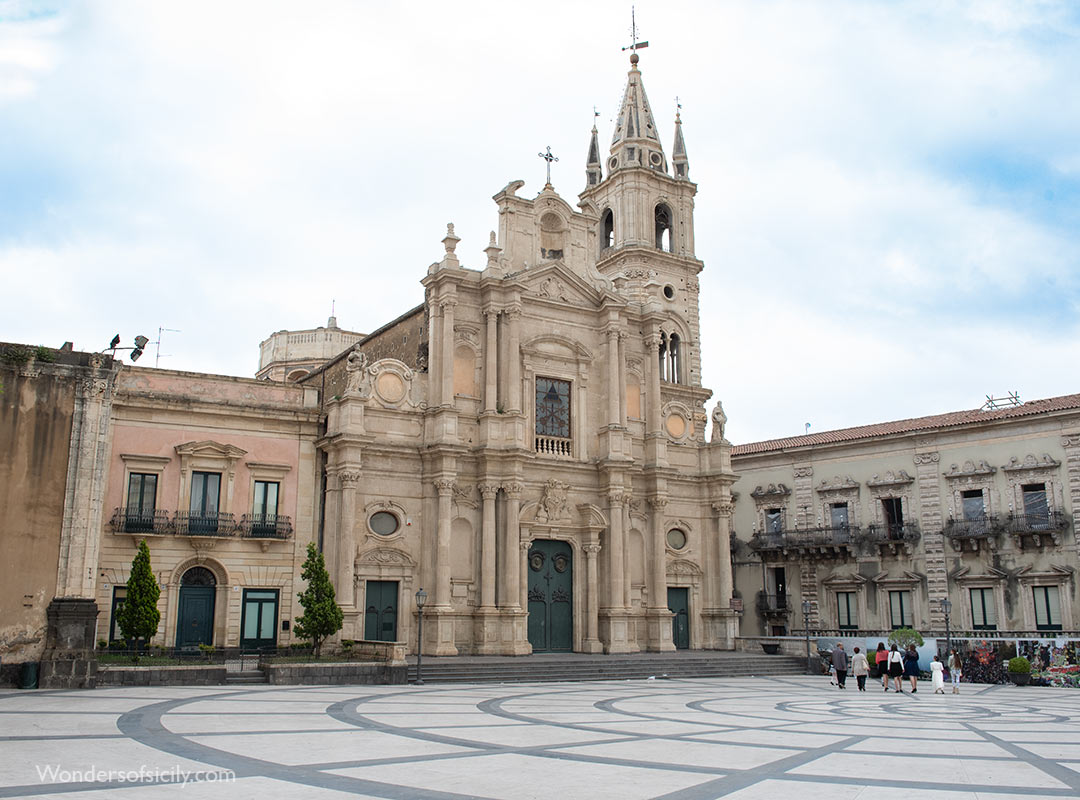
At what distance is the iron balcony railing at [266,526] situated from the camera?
102ft

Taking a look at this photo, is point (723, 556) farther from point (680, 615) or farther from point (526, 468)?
point (526, 468)

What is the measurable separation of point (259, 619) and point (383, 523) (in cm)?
510

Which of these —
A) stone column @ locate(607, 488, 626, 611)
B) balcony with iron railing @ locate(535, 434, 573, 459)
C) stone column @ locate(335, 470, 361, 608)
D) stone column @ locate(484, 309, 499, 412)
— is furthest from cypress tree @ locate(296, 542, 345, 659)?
stone column @ locate(607, 488, 626, 611)

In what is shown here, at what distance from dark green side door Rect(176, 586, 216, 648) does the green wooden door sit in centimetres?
101

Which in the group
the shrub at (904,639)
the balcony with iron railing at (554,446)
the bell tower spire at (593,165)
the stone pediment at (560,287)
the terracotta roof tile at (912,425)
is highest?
the bell tower spire at (593,165)

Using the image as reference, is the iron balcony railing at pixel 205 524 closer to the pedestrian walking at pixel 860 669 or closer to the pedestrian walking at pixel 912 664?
the pedestrian walking at pixel 860 669

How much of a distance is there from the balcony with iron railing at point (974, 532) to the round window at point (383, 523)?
74.1 feet

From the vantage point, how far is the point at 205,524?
30375 millimetres

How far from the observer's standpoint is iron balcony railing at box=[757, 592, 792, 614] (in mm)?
45500

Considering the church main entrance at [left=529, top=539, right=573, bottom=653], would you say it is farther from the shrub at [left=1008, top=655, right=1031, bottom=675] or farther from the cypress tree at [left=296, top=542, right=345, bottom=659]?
the shrub at [left=1008, top=655, right=1031, bottom=675]

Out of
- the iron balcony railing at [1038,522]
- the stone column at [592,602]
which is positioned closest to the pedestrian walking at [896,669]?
the stone column at [592,602]

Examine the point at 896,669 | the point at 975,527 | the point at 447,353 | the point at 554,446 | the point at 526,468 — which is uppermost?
the point at 447,353

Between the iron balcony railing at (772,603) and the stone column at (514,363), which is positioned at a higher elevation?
the stone column at (514,363)

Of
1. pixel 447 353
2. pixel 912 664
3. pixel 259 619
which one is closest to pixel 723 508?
pixel 912 664
